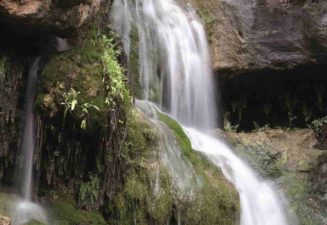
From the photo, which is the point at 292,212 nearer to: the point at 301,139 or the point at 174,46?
the point at 301,139

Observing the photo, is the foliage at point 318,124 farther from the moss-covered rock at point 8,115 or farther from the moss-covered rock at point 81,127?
the moss-covered rock at point 8,115

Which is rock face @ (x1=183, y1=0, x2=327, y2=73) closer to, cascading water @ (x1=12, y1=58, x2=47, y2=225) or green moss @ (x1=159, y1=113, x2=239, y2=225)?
green moss @ (x1=159, y1=113, x2=239, y2=225)

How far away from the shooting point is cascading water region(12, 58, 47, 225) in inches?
224

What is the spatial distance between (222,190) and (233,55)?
446 centimetres

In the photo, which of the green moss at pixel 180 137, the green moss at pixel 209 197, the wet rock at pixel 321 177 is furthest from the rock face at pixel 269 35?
the green moss at pixel 209 197

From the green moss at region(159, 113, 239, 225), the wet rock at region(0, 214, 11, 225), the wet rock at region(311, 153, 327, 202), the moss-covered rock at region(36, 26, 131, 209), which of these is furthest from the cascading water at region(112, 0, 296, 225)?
the wet rock at region(0, 214, 11, 225)

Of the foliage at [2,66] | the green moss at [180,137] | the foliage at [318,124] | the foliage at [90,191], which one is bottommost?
the foliage at [90,191]

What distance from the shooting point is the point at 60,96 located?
19.6ft

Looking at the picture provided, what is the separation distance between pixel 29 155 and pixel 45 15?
1.52m

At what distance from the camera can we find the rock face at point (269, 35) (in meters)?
10.4

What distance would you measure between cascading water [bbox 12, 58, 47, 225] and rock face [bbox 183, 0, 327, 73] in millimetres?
4957

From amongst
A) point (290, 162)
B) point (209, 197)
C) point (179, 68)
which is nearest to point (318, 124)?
point (290, 162)

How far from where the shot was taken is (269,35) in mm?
10656

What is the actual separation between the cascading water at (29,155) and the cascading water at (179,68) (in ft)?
9.09
